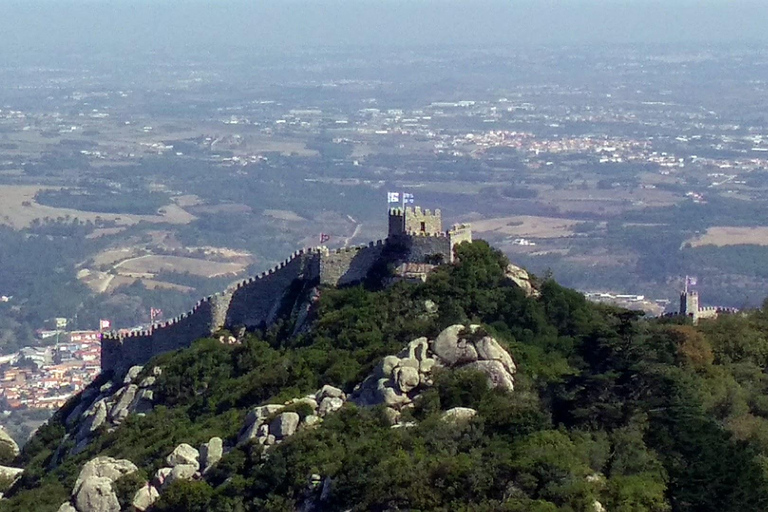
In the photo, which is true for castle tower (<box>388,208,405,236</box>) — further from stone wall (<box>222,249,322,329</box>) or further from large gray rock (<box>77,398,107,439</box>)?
large gray rock (<box>77,398,107,439</box>)

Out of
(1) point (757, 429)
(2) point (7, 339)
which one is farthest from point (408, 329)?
(2) point (7, 339)

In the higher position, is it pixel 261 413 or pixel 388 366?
pixel 388 366

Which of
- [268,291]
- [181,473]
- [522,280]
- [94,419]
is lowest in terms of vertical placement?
[94,419]

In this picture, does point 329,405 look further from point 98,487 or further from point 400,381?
point 98,487

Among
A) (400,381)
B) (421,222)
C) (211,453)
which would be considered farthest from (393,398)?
(421,222)


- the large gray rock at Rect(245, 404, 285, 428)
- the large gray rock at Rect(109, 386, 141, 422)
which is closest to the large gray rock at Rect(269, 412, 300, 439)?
the large gray rock at Rect(245, 404, 285, 428)

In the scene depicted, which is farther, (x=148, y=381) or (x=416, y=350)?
(x=148, y=381)
